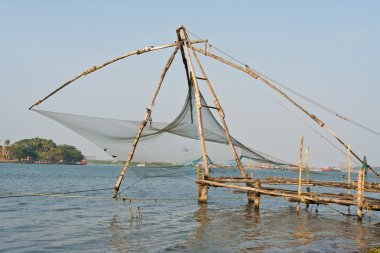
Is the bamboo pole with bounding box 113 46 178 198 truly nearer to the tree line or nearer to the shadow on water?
the shadow on water

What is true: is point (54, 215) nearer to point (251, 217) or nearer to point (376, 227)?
point (251, 217)

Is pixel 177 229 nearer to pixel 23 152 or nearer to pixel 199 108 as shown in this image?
pixel 199 108

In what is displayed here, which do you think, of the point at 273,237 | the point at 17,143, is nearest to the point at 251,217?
the point at 273,237

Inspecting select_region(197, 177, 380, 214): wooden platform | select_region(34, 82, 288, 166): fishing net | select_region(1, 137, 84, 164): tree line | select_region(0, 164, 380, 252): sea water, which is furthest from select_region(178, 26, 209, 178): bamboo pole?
select_region(1, 137, 84, 164): tree line

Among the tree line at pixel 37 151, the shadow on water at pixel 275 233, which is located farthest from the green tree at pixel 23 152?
the shadow on water at pixel 275 233

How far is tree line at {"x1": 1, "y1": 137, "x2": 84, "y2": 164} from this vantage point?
151 metres

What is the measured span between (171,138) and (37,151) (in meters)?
153

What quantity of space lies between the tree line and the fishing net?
5726 inches

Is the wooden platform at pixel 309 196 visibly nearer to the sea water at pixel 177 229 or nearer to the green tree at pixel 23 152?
the sea water at pixel 177 229

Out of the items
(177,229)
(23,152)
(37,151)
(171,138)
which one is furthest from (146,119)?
(37,151)

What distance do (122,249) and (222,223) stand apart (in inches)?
196

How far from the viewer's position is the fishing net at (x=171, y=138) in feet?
48.2

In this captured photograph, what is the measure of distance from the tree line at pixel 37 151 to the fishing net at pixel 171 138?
477ft

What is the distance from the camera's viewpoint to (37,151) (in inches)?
6196
